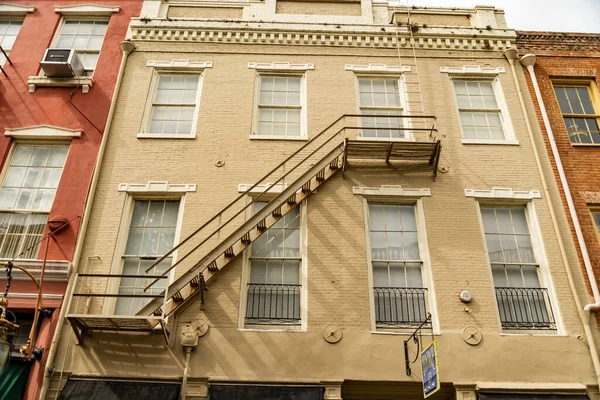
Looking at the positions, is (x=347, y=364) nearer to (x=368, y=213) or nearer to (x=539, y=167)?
(x=368, y=213)

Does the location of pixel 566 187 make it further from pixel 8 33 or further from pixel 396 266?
pixel 8 33

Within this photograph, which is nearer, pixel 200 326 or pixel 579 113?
pixel 200 326

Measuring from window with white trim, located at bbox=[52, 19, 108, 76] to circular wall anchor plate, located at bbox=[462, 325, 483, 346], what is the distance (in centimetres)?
1090

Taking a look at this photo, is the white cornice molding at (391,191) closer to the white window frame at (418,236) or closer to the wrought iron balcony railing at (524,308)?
the white window frame at (418,236)

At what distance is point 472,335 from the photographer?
30.1 feet

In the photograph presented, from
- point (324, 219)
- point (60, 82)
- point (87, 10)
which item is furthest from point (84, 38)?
point (324, 219)

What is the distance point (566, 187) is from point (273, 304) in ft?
22.6

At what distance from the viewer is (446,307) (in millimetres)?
9531

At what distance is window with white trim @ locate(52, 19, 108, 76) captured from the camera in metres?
13.1

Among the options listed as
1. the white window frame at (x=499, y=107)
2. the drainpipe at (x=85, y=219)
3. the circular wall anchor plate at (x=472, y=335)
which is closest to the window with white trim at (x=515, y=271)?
the circular wall anchor plate at (x=472, y=335)

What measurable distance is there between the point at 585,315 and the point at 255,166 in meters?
7.31

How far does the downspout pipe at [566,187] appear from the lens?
31.7ft

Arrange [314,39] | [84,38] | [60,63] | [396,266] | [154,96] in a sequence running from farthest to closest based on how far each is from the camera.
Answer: [84,38] → [314,39] → [154,96] → [60,63] → [396,266]

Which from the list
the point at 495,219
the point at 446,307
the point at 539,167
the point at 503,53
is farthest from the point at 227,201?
the point at 503,53
